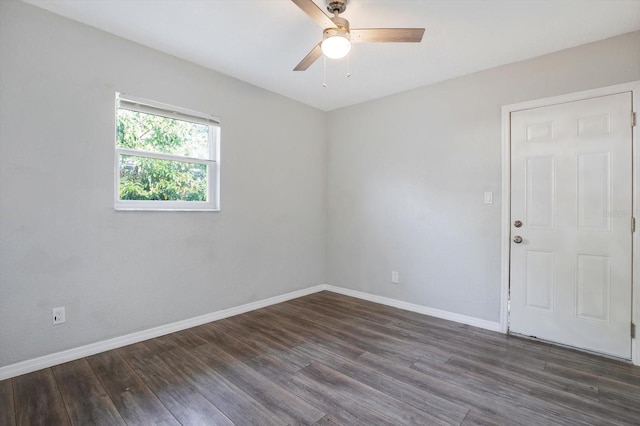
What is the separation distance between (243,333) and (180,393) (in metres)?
0.93

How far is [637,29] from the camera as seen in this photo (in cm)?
229

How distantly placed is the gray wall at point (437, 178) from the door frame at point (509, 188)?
5 cm

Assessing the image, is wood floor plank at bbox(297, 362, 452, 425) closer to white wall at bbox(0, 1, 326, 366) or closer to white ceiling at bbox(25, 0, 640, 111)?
white wall at bbox(0, 1, 326, 366)

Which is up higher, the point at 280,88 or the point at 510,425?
the point at 280,88

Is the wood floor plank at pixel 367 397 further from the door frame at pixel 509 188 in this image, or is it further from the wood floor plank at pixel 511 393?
the door frame at pixel 509 188

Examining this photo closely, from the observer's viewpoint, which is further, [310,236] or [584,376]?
[310,236]

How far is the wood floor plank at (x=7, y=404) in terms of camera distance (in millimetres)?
1612

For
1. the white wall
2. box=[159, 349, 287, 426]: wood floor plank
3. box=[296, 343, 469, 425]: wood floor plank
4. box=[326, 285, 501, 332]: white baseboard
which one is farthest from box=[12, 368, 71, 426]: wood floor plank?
box=[326, 285, 501, 332]: white baseboard

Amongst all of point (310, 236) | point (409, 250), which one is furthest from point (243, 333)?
point (409, 250)

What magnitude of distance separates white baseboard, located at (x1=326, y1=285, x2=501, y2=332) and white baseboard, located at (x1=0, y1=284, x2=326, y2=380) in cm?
109

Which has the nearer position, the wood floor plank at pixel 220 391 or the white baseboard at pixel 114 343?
the wood floor plank at pixel 220 391

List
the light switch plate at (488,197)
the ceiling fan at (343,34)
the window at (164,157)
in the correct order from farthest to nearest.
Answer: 1. the light switch plate at (488,197)
2. the window at (164,157)
3. the ceiling fan at (343,34)

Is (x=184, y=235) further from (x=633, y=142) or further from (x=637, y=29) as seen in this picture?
(x=637, y=29)

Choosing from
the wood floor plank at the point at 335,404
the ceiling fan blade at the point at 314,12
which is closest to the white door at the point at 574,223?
the wood floor plank at the point at 335,404
